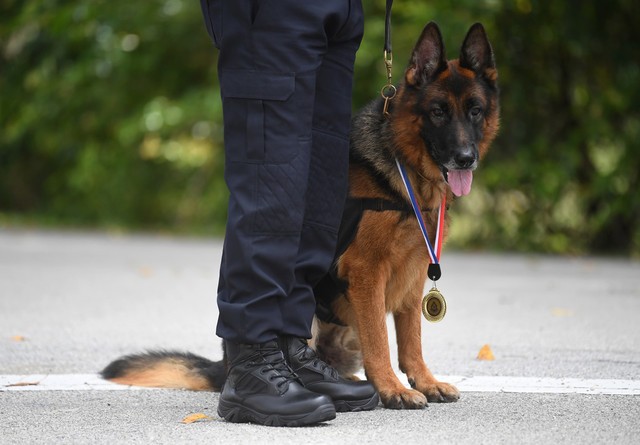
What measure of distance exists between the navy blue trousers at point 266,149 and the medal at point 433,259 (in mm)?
543

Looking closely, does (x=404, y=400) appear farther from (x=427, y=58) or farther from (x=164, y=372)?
(x=427, y=58)

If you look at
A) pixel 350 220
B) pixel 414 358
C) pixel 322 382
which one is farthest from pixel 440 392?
pixel 350 220

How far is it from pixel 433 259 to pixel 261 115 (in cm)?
95

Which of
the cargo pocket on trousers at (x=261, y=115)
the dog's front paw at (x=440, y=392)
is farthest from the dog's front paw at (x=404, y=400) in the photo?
the cargo pocket on trousers at (x=261, y=115)

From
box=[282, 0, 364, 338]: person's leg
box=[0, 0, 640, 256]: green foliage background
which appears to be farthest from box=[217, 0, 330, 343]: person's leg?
box=[0, 0, 640, 256]: green foliage background

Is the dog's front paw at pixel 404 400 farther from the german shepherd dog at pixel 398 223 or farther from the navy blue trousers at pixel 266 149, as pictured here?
the navy blue trousers at pixel 266 149

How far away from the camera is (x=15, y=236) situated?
490 inches

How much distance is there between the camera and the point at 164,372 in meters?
3.49

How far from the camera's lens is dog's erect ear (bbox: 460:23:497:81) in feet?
11.2

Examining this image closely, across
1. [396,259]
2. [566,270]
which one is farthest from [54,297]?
[566,270]

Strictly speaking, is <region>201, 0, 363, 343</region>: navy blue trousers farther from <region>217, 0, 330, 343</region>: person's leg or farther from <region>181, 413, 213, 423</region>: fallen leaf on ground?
<region>181, 413, 213, 423</region>: fallen leaf on ground

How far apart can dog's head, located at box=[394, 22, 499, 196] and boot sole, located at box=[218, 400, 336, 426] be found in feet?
3.51

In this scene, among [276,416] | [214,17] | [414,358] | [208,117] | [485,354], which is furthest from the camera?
[208,117]

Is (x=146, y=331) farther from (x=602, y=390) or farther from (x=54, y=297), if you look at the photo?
(x=602, y=390)
